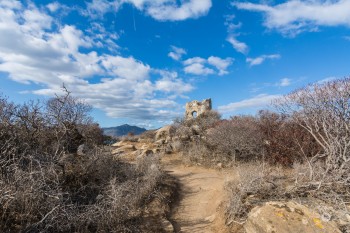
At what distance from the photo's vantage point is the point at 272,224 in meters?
4.77

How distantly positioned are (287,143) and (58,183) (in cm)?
943

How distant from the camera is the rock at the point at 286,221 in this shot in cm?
464

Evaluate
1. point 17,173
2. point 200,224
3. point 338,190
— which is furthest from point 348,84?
point 17,173

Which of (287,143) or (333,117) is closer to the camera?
(333,117)

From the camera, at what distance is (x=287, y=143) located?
11211 millimetres

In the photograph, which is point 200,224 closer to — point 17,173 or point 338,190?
point 338,190

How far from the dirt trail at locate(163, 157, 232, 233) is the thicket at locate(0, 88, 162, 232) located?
1.03 meters

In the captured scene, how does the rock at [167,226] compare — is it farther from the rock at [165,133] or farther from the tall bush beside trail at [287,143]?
the rock at [165,133]

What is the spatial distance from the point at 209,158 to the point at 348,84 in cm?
688

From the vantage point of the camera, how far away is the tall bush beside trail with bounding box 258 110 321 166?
10711mm

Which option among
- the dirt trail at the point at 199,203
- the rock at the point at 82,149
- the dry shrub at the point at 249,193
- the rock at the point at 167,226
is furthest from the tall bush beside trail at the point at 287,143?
the rock at the point at 82,149

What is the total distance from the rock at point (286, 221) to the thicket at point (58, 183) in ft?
8.23

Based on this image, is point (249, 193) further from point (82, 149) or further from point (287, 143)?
point (82, 149)

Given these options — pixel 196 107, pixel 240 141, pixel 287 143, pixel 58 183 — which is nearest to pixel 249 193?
pixel 58 183
